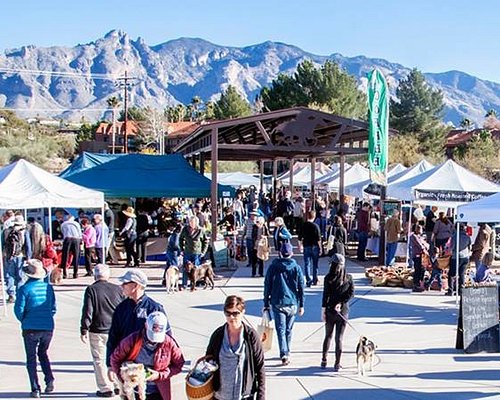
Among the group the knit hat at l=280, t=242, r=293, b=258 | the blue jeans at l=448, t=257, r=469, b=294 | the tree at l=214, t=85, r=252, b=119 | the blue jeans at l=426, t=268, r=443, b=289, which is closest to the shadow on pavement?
the knit hat at l=280, t=242, r=293, b=258

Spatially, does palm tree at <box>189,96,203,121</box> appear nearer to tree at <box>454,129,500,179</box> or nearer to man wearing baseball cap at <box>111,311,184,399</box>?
tree at <box>454,129,500,179</box>

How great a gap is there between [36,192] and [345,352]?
6.92 m

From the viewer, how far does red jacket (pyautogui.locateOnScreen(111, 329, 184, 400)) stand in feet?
16.3

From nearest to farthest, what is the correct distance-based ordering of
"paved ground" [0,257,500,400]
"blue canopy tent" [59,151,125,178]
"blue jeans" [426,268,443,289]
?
"paved ground" [0,257,500,400] → "blue jeans" [426,268,443,289] → "blue canopy tent" [59,151,125,178]

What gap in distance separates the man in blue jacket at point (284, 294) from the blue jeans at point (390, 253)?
8.89m

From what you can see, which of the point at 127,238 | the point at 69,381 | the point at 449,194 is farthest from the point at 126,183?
the point at 69,381

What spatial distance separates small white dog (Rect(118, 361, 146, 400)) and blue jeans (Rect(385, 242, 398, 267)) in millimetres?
12775

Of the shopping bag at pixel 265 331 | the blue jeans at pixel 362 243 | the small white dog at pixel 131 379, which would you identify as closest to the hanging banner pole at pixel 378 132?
the blue jeans at pixel 362 243

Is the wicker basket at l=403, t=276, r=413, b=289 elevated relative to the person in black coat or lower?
lower

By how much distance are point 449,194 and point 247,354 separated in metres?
12.1

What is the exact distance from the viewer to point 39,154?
203 ft

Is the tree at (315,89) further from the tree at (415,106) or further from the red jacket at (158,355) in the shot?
the red jacket at (158,355)

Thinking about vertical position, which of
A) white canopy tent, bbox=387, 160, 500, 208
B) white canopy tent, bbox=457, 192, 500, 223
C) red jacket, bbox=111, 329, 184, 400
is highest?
white canopy tent, bbox=387, 160, 500, 208

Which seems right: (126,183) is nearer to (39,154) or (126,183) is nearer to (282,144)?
(282,144)
